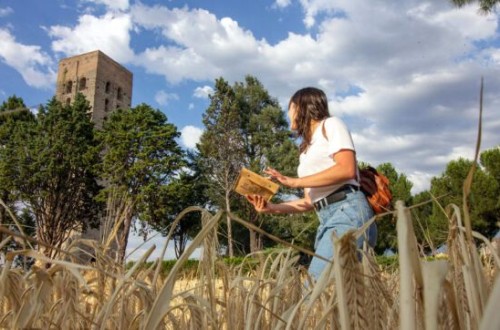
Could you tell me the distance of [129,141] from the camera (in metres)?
18.2

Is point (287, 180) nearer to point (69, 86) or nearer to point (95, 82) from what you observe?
point (95, 82)

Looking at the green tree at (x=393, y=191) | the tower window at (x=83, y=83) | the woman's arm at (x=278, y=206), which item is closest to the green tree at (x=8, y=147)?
the tower window at (x=83, y=83)

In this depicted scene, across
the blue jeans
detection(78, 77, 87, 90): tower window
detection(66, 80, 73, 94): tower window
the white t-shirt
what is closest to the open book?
the white t-shirt

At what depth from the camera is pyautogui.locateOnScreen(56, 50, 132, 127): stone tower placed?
94.4ft

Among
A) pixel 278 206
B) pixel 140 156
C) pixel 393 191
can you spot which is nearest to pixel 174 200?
pixel 140 156

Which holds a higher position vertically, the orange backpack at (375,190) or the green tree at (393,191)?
the green tree at (393,191)

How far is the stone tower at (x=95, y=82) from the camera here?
2878cm

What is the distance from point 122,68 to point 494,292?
110 ft

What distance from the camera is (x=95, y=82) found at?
28781mm

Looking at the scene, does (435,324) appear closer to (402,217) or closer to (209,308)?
(402,217)

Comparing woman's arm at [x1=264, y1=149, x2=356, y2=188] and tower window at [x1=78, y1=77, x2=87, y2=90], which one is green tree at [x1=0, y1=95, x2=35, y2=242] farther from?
woman's arm at [x1=264, y1=149, x2=356, y2=188]

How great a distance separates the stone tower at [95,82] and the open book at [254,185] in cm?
2784

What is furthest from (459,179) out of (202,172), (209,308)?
(209,308)

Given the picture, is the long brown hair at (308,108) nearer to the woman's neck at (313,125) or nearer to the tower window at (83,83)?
the woman's neck at (313,125)
